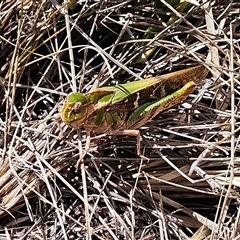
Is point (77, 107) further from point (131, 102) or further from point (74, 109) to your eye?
point (131, 102)

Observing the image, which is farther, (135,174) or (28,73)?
(28,73)

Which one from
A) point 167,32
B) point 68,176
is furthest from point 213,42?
point 68,176

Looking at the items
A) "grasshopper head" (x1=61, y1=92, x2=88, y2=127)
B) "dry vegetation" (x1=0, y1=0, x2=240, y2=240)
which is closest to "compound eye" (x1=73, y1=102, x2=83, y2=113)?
"grasshopper head" (x1=61, y1=92, x2=88, y2=127)

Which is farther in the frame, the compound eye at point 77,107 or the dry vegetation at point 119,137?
the dry vegetation at point 119,137

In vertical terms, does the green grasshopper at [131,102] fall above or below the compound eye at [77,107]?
below

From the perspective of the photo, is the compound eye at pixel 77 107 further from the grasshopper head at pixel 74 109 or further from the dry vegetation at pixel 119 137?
the dry vegetation at pixel 119 137

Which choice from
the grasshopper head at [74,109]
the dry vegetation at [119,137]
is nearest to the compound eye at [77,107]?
the grasshopper head at [74,109]

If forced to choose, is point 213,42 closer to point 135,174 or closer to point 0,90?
point 135,174
